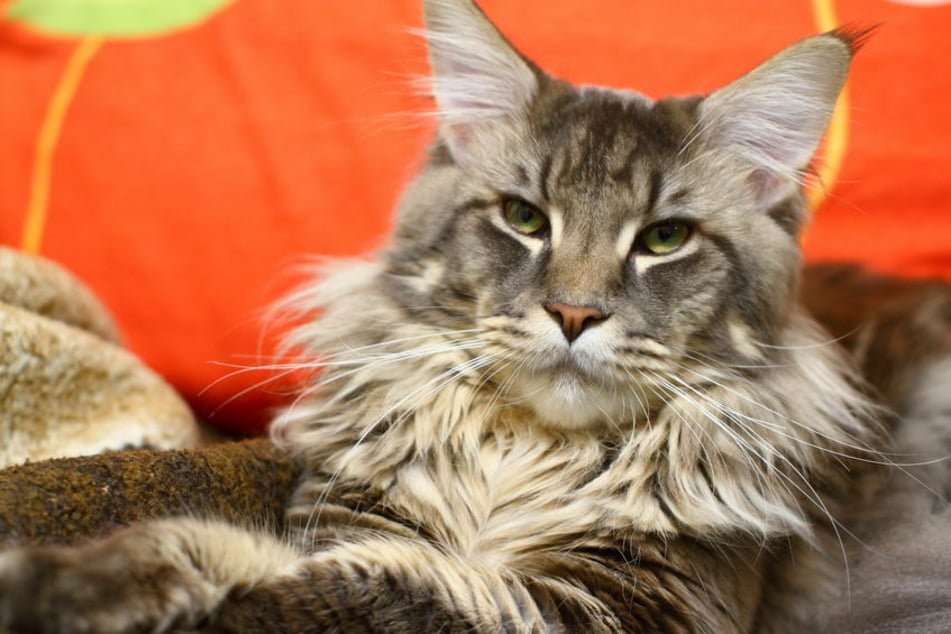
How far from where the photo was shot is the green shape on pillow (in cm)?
245

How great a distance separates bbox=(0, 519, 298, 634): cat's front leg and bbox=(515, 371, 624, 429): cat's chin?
0.45m

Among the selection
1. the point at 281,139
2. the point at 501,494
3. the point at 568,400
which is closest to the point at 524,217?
the point at 568,400

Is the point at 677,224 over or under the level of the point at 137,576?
over

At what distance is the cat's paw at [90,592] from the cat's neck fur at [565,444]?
473mm

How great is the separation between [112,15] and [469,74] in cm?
138

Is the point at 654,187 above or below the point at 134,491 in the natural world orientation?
above

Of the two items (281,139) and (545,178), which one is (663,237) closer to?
(545,178)

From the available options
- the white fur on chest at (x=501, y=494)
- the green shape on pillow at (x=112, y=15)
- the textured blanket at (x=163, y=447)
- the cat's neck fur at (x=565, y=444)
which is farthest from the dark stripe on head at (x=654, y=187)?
the green shape on pillow at (x=112, y=15)

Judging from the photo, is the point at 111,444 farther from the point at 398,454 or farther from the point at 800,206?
the point at 800,206

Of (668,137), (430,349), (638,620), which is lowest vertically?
(638,620)

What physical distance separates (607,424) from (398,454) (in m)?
0.34

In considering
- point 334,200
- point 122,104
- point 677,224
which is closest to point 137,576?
point 677,224

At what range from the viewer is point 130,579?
40.0 inches

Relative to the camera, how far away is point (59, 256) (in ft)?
7.55
